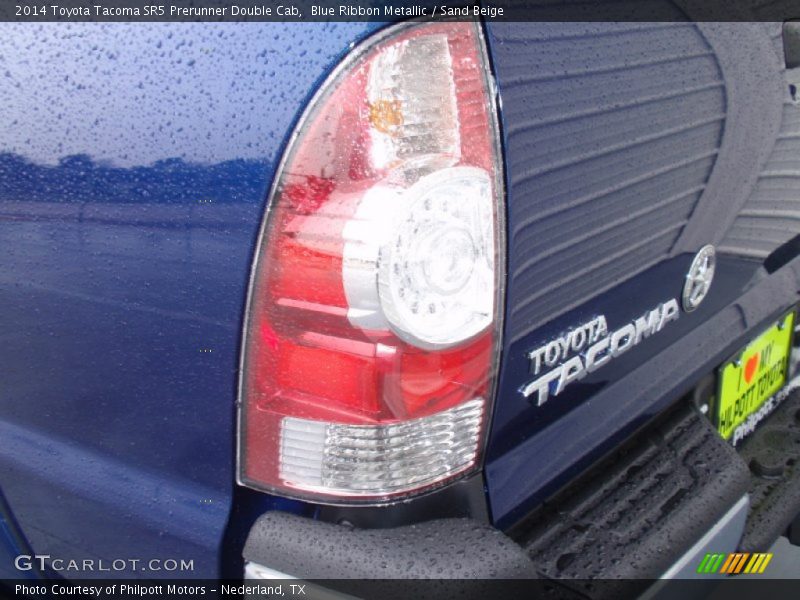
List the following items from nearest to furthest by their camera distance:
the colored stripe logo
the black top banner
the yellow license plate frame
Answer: the black top banner → the colored stripe logo → the yellow license plate frame

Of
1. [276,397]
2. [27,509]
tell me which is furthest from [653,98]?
[27,509]

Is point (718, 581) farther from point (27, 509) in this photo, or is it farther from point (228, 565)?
point (27, 509)

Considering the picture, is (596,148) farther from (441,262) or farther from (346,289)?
(346,289)

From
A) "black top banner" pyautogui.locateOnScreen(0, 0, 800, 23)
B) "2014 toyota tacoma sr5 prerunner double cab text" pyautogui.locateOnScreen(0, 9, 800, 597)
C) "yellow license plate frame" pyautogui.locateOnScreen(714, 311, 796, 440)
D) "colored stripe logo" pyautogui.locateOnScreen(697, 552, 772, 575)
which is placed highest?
"black top banner" pyautogui.locateOnScreen(0, 0, 800, 23)

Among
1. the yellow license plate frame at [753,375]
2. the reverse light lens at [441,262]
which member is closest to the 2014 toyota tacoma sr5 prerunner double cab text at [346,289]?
the reverse light lens at [441,262]

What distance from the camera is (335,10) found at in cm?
110

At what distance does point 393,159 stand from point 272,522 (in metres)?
0.55

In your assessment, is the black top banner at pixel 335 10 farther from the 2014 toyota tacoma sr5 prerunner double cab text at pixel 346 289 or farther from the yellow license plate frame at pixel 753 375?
Result: the yellow license plate frame at pixel 753 375

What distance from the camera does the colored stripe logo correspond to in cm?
161

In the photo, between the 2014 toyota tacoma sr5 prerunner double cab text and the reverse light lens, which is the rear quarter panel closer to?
the 2014 toyota tacoma sr5 prerunner double cab text

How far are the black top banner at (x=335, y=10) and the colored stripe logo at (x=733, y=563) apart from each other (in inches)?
38.1

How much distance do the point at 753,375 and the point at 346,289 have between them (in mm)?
1380

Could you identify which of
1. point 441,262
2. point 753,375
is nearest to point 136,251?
point 441,262

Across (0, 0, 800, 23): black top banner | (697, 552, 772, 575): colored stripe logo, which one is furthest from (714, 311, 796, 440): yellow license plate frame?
(0, 0, 800, 23): black top banner
